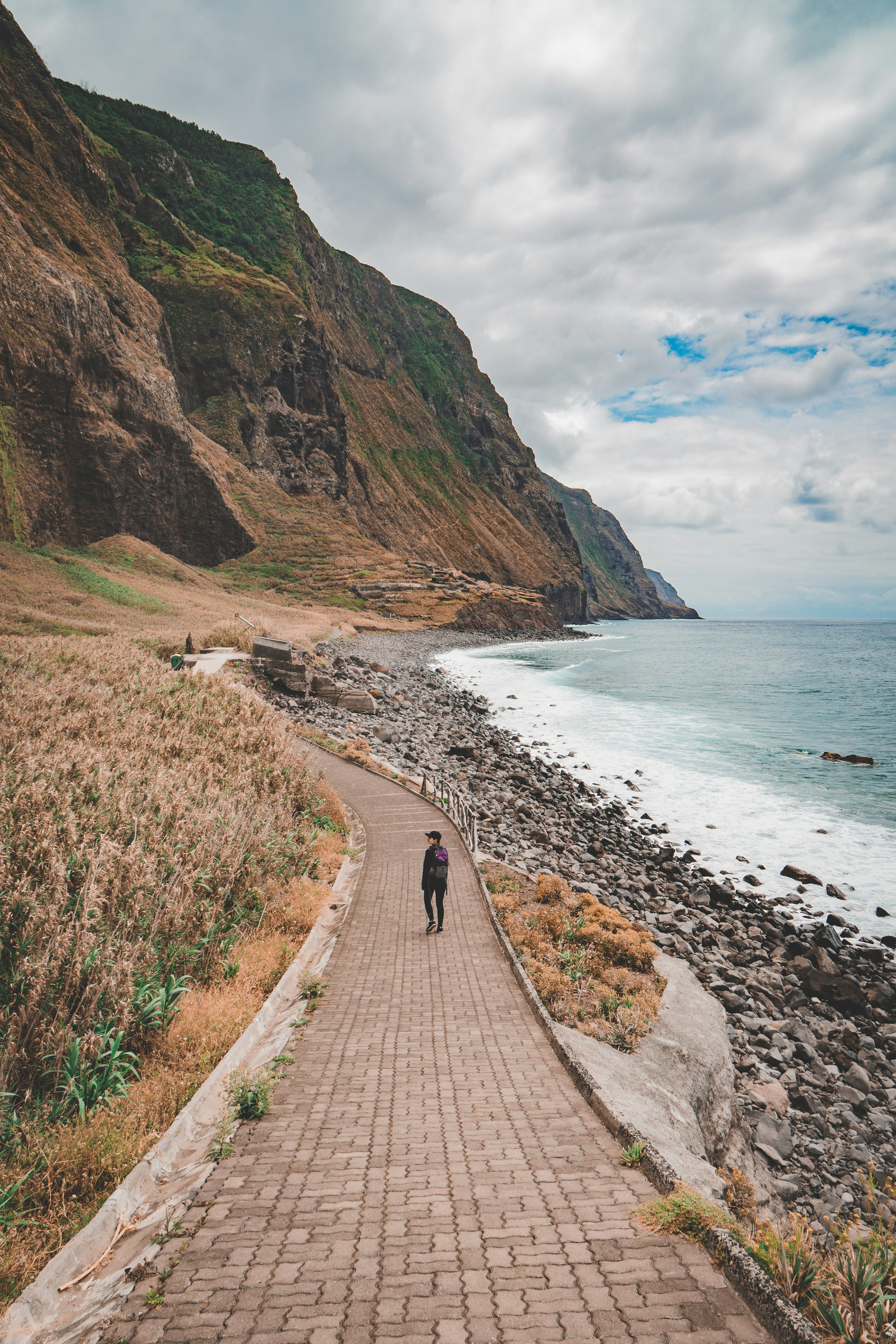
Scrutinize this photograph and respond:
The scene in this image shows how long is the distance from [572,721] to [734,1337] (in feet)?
114

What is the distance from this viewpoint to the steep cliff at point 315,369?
274ft

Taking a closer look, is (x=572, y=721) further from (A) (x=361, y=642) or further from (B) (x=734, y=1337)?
(B) (x=734, y=1337)

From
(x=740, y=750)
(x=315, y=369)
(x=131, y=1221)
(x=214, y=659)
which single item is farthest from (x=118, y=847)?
(x=315, y=369)

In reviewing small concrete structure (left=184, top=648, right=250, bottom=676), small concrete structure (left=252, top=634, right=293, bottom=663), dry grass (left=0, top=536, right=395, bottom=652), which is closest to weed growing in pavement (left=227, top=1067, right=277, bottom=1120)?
small concrete structure (left=184, top=648, right=250, bottom=676)

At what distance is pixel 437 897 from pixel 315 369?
346ft

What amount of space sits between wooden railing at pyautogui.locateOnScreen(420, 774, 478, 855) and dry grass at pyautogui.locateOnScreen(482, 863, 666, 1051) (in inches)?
70.3

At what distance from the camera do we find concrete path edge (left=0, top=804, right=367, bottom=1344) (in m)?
3.17

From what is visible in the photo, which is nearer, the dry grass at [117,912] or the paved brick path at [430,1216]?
the paved brick path at [430,1216]

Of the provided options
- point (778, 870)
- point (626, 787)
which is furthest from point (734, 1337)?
point (626, 787)

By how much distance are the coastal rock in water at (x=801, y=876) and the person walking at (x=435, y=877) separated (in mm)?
11852

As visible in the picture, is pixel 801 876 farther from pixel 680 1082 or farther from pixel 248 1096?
→ pixel 248 1096

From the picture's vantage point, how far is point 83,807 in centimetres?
726

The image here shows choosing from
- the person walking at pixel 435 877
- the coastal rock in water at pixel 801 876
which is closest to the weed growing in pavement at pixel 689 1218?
the person walking at pixel 435 877

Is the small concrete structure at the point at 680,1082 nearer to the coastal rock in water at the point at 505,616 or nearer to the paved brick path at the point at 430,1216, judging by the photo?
the paved brick path at the point at 430,1216
